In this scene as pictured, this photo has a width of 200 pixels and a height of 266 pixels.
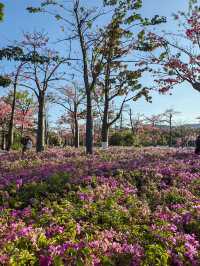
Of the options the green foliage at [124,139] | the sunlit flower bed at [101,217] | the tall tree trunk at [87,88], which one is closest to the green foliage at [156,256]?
the sunlit flower bed at [101,217]

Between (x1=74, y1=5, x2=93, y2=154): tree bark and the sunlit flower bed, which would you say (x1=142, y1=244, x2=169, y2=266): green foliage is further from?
(x1=74, y1=5, x2=93, y2=154): tree bark

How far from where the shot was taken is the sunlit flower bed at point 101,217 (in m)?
6.61

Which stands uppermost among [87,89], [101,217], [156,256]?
[87,89]

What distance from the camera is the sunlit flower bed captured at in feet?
21.7

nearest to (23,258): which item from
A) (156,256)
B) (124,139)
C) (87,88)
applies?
(156,256)

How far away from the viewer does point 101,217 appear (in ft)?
28.3

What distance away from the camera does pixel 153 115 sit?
91.4 metres

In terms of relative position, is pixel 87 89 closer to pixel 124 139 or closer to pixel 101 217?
pixel 101 217

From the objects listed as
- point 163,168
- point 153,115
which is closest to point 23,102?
point 153,115

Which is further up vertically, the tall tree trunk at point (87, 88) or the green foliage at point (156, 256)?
the tall tree trunk at point (87, 88)

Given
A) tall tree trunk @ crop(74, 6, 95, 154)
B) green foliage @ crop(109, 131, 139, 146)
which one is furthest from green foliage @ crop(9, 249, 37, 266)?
green foliage @ crop(109, 131, 139, 146)

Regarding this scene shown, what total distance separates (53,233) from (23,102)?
60.5m

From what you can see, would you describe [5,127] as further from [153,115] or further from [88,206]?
[88,206]

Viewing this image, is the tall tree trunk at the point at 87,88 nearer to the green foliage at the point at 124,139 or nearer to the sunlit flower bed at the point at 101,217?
the sunlit flower bed at the point at 101,217
